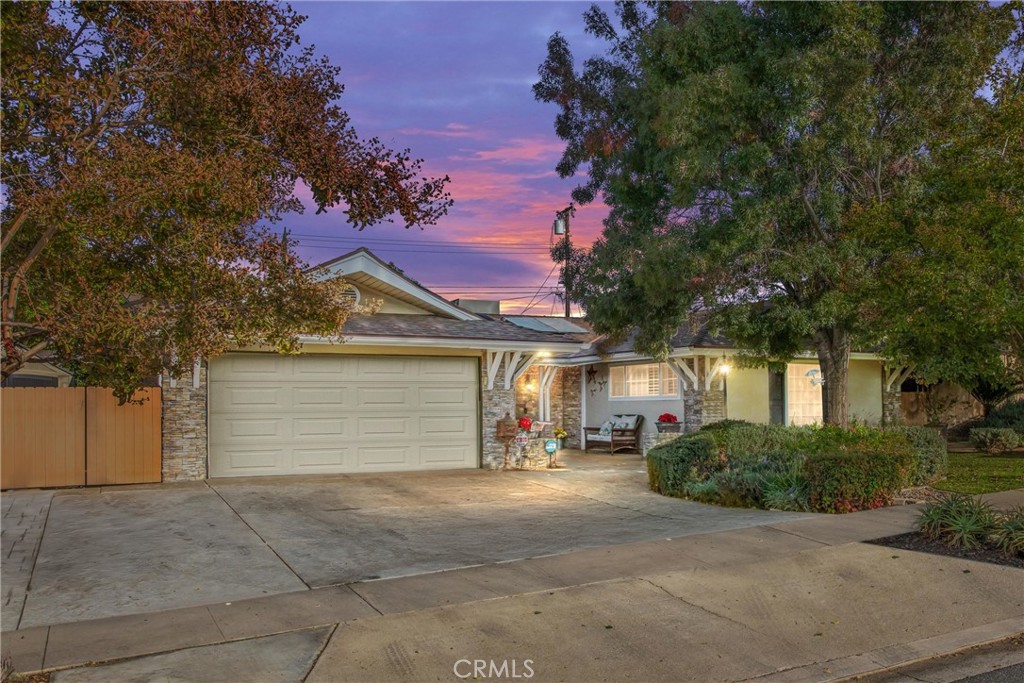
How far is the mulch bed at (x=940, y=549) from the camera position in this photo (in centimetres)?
795

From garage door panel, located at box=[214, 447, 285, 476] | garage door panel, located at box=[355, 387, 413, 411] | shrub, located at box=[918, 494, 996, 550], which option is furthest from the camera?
garage door panel, located at box=[355, 387, 413, 411]

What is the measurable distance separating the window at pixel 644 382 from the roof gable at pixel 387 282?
6.11 meters

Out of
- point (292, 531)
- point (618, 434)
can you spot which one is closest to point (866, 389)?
point (618, 434)

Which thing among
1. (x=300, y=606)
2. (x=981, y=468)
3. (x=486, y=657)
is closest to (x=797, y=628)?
(x=486, y=657)

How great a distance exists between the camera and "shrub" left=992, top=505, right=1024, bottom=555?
26.4 ft

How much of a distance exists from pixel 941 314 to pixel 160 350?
8.43 metres

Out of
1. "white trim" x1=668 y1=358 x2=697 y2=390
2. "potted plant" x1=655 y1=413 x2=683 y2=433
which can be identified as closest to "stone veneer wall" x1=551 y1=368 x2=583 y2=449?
"potted plant" x1=655 y1=413 x2=683 y2=433

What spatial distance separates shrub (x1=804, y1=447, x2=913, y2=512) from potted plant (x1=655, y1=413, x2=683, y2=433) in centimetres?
881

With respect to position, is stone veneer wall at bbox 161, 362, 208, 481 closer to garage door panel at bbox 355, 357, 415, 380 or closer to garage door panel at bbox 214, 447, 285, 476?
garage door panel at bbox 214, 447, 285, 476

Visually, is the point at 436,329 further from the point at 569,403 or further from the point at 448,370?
the point at 569,403

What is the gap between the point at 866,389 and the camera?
76.8 ft

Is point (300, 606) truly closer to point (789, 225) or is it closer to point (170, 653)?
point (170, 653)

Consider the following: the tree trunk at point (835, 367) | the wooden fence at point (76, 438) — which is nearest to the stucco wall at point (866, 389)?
the tree trunk at point (835, 367)

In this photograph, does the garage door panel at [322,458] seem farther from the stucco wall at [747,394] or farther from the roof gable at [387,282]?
the stucco wall at [747,394]
